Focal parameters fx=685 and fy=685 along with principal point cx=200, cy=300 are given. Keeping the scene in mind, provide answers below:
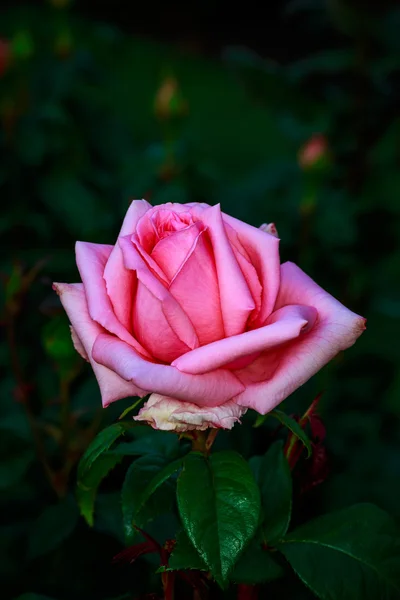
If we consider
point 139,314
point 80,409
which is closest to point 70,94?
point 80,409

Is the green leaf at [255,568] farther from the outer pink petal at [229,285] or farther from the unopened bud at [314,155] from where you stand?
the unopened bud at [314,155]

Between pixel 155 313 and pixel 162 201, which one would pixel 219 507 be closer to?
pixel 155 313

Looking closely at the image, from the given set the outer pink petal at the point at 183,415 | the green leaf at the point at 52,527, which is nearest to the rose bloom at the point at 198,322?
the outer pink petal at the point at 183,415

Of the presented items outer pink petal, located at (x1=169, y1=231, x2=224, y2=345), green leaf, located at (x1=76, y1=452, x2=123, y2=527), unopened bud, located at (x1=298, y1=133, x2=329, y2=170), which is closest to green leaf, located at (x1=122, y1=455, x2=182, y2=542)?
green leaf, located at (x1=76, y1=452, x2=123, y2=527)

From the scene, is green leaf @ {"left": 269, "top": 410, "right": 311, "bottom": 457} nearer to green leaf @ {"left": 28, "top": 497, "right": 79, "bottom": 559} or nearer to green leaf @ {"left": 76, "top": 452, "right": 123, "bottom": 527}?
green leaf @ {"left": 76, "top": 452, "right": 123, "bottom": 527}

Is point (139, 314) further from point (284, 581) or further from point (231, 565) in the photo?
point (284, 581)
